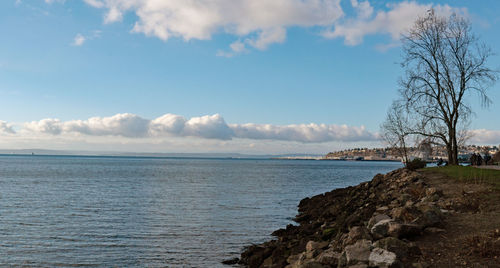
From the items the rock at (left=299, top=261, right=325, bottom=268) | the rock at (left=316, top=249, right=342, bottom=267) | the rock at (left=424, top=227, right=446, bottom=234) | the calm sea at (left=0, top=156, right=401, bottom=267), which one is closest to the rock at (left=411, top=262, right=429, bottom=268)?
the rock at (left=316, top=249, right=342, bottom=267)

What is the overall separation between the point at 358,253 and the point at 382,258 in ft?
1.97

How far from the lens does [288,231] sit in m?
19.9

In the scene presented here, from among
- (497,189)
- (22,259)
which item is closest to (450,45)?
(497,189)

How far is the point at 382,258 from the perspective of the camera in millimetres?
7648

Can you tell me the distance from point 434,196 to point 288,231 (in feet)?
25.8

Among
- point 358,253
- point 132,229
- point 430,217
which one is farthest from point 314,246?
point 132,229

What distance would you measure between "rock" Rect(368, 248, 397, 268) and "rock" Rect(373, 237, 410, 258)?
24 cm

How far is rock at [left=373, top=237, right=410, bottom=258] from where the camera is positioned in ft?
26.5

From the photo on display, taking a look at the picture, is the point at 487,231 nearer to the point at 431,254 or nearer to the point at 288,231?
the point at 431,254

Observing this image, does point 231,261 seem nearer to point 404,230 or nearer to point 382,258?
point 404,230

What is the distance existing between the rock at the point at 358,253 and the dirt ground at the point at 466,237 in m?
1.00

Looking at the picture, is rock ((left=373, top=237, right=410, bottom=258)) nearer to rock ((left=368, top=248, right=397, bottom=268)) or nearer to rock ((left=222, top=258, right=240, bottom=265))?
rock ((left=368, top=248, right=397, bottom=268))

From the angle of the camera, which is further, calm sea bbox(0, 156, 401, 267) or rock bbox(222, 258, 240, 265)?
calm sea bbox(0, 156, 401, 267)


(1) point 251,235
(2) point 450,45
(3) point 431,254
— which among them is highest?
(2) point 450,45
